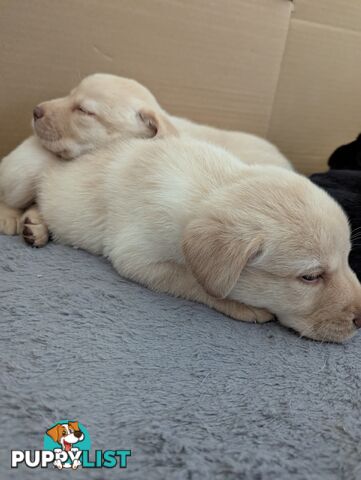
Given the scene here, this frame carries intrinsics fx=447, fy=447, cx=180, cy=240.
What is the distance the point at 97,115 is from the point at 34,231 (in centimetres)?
71

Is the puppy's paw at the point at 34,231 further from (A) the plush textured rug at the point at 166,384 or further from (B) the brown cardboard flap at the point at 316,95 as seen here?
(B) the brown cardboard flap at the point at 316,95

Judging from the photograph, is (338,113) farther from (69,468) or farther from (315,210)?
(69,468)

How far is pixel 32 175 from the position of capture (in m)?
2.21

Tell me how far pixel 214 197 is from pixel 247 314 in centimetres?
47

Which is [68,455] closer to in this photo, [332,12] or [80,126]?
[80,126]

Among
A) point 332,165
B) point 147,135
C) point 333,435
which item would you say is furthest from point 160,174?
point 332,165

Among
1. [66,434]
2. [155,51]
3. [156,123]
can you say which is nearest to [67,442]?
[66,434]

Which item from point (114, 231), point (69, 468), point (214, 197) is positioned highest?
point (214, 197)

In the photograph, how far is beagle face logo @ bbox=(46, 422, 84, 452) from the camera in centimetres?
115

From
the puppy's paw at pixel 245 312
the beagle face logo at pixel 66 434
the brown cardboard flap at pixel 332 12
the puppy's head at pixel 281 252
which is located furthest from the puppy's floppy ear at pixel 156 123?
the beagle face logo at pixel 66 434

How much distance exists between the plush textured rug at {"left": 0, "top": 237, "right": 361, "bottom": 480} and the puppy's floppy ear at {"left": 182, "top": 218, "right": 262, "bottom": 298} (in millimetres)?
260

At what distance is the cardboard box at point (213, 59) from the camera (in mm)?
2324

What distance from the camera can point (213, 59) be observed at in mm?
2688

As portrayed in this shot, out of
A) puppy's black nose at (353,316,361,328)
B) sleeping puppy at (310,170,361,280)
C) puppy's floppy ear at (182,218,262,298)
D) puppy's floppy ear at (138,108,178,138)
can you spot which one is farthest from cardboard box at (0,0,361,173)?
puppy's black nose at (353,316,361,328)
